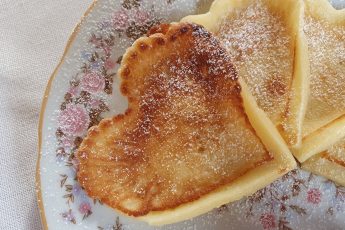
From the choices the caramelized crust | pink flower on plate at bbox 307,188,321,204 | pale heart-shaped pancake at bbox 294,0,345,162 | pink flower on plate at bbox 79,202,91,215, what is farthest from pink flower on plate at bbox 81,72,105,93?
pink flower on plate at bbox 307,188,321,204

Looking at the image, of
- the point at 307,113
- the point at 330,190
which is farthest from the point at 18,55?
the point at 330,190

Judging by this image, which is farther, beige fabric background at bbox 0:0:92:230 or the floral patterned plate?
beige fabric background at bbox 0:0:92:230

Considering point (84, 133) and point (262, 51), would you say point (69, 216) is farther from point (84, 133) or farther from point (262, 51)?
point (262, 51)

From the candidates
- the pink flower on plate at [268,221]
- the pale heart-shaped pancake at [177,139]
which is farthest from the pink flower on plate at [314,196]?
the pale heart-shaped pancake at [177,139]

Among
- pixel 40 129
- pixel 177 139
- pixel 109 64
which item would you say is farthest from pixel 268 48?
pixel 40 129

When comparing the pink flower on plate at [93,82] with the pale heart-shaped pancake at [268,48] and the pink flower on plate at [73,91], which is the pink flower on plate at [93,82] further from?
the pale heart-shaped pancake at [268,48]

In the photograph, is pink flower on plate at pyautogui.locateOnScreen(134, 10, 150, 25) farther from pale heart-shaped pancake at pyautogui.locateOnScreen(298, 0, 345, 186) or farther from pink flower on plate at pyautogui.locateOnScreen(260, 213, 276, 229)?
pink flower on plate at pyautogui.locateOnScreen(260, 213, 276, 229)

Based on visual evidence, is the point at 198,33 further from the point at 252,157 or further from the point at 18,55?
the point at 18,55
